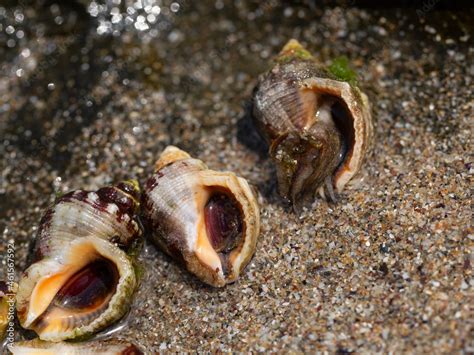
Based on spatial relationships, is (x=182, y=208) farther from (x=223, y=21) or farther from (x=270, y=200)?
(x=223, y=21)

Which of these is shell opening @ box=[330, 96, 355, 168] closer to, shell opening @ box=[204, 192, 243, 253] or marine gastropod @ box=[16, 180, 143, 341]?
shell opening @ box=[204, 192, 243, 253]

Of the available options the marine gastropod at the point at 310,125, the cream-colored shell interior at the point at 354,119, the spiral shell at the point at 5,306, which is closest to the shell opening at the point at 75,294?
the spiral shell at the point at 5,306

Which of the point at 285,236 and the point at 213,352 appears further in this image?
the point at 285,236

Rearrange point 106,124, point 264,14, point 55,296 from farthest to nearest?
point 264,14 → point 106,124 → point 55,296

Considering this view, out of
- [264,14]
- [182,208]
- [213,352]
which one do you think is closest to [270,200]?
[182,208]

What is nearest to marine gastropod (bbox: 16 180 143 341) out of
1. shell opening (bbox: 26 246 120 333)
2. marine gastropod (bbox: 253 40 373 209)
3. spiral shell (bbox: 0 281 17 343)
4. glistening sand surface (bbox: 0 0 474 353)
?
shell opening (bbox: 26 246 120 333)

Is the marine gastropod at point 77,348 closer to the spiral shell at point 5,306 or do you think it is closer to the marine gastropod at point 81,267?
the marine gastropod at point 81,267
